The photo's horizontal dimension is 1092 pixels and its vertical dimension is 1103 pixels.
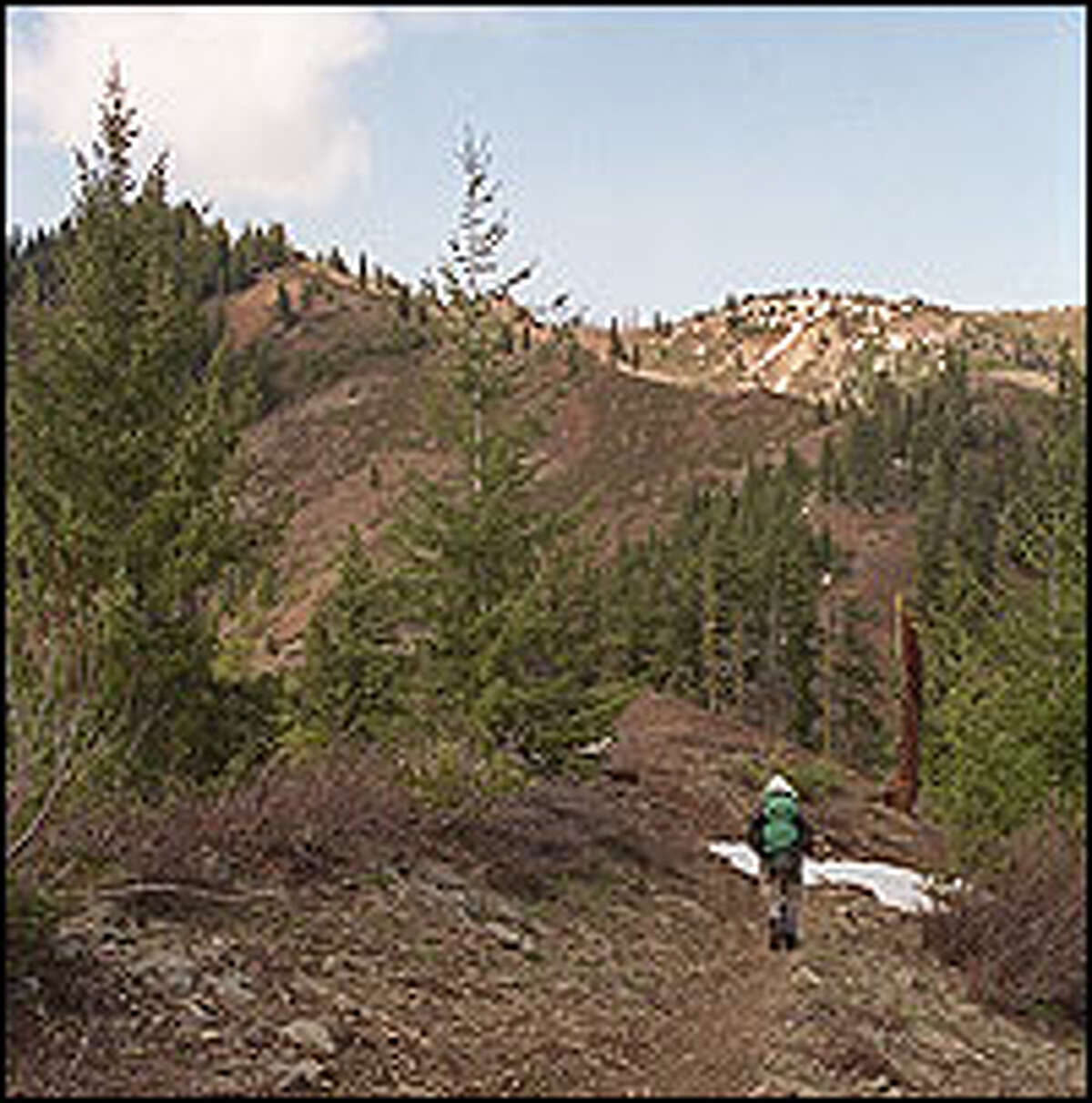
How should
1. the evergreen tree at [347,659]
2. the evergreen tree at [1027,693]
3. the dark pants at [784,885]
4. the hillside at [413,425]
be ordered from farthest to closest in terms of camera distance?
the hillside at [413,425], the evergreen tree at [347,659], the evergreen tree at [1027,693], the dark pants at [784,885]

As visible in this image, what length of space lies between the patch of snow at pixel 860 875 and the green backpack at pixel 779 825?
15.0ft

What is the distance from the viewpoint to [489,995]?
28.8ft

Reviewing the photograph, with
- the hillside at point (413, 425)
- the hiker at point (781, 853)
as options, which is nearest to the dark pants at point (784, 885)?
the hiker at point (781, 853)

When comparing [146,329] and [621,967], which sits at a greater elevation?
[146,329]

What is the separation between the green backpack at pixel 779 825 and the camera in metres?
11.5

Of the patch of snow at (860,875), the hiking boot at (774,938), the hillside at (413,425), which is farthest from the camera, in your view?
the hillside at (413,425)

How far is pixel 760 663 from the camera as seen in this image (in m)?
59.9

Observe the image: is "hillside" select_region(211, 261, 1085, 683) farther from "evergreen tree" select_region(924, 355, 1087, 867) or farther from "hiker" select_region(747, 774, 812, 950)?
"hiker" select_region(747, 774, 812, 950)

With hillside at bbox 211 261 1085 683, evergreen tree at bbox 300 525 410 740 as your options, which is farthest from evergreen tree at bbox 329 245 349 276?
evergreen tree at bbox 300 525 410 740

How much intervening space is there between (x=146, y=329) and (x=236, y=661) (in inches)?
160

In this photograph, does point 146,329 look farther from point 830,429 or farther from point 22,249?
point 22,249

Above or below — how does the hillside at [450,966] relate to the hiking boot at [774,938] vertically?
above

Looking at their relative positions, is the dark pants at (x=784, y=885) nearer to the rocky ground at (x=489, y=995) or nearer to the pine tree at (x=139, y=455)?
the rocky ground at (x=489, y=995)

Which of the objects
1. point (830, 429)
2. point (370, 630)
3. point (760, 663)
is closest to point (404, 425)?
point (830, 429)
